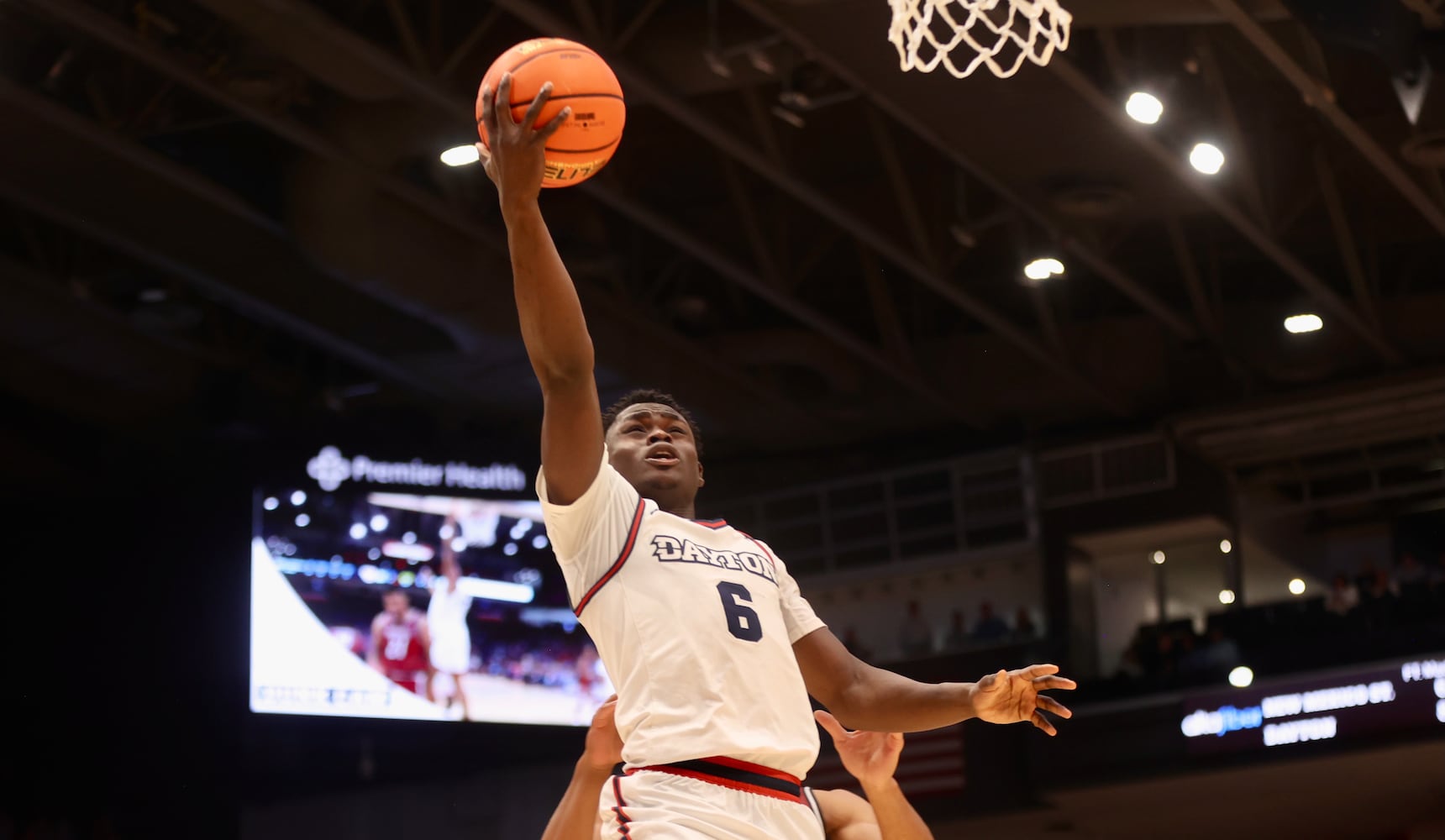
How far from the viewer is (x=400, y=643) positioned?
57.2 ft

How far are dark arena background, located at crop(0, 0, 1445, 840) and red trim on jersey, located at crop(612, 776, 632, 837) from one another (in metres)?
9.24

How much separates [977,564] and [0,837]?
11.0 m

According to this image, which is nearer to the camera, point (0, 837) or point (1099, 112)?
point (1099, 112)

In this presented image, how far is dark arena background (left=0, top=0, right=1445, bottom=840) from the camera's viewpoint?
46.7 ft

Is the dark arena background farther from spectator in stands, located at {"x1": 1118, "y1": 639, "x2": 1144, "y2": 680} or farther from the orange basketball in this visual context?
the orange basketball

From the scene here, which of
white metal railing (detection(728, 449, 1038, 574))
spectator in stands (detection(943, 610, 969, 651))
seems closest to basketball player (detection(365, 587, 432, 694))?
white metal railing (detection(728, 449, 1038, 574))

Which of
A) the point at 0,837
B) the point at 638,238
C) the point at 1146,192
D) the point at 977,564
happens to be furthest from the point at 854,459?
the point at 0,837

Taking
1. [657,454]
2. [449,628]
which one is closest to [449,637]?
[449,628]

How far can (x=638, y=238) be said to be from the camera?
18.3 meters

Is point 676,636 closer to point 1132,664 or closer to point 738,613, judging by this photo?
point 738,613

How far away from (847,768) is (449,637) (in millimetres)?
13587

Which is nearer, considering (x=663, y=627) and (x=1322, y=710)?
(x=663, y=627)

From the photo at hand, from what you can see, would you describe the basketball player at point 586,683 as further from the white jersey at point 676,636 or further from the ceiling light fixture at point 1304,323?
the white jersey at point 676,636

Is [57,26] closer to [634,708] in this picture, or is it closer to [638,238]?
[638,238]
